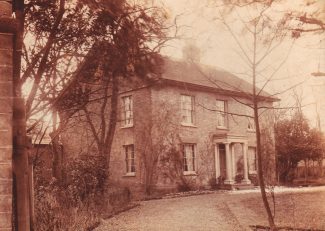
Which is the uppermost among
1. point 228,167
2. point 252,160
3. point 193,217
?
point 252,160

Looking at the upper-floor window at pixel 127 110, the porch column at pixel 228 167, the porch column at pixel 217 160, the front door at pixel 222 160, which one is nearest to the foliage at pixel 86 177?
the upper-floor window at pixel 127 110

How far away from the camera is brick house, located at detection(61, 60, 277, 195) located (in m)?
19.2

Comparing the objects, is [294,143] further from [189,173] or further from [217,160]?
[189,173]

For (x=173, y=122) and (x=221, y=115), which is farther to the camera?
(x=221, y=115)

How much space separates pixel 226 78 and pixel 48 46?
2192cm

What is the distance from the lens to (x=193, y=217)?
34.8 ft

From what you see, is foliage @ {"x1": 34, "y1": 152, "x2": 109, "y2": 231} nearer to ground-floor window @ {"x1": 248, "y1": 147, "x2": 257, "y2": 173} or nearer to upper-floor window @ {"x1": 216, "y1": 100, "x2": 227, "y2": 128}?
upper-floor window @ {"x1": 216, "y1": 100, "x2": 227, "y2": 128}

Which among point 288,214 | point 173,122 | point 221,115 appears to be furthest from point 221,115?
point 288,214

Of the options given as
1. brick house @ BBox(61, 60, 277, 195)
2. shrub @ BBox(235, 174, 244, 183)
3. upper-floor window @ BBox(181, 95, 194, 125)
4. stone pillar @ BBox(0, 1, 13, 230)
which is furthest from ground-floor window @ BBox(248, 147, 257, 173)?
stone pillar @ BBox(0, 1, 13, 230)

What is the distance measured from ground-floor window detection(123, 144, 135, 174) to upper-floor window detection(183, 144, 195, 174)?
8.63ft

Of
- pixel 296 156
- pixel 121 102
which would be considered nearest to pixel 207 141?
pixel 121 102

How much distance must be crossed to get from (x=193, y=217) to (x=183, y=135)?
32.8ft

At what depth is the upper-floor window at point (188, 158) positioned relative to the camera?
2056 cm

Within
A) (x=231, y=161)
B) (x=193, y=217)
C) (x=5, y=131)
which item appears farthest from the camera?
(x=231, y=161)
